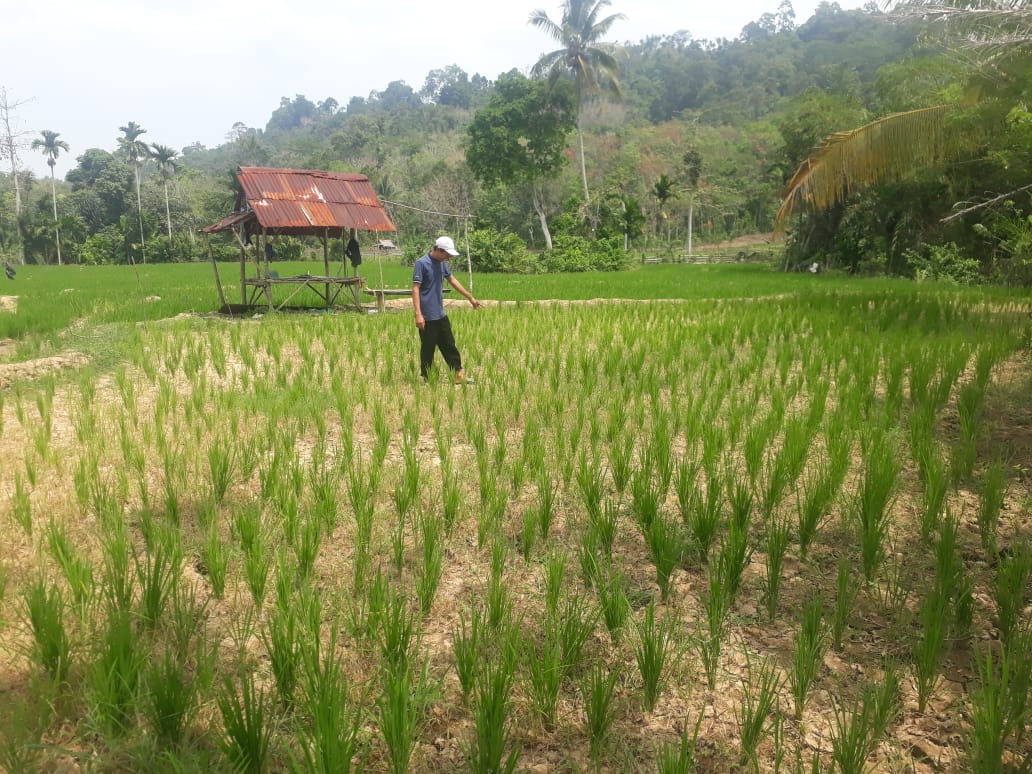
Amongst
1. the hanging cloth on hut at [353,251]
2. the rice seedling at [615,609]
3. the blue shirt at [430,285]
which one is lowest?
the rice seedling at [615,609]

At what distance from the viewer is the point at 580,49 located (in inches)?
1075

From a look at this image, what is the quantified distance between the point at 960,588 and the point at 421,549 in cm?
174

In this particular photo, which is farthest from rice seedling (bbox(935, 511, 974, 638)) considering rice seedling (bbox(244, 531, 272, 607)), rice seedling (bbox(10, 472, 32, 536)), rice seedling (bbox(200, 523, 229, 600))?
rice seedling (bbox(10, 472, 32, 536))

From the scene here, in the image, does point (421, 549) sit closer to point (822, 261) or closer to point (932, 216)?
point (932, 216)

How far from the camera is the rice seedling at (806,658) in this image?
67.4 inches

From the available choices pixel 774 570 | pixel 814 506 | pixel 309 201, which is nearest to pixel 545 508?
pixel 774 570

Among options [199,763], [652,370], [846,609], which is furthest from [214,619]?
[652,370]

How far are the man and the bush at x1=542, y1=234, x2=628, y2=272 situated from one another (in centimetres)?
1864

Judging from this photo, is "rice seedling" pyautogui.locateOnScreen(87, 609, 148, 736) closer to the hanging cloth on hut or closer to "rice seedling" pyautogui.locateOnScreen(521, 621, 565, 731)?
"rice seedling" pyautogui.locateOnScreen(521, 621, 565, 731)

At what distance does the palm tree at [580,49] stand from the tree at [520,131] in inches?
59.9

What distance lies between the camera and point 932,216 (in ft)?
53.2

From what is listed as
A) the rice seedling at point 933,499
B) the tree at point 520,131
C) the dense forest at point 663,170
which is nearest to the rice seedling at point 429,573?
the rice seedling at point 933,499

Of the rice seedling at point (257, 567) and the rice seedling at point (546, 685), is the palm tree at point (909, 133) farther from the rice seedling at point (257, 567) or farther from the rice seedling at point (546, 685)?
the rice seedling at point (257, 567)

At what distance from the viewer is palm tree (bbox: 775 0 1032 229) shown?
6.59 meters
